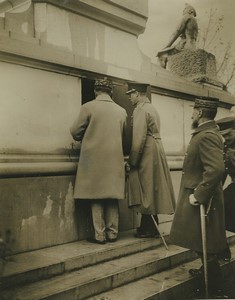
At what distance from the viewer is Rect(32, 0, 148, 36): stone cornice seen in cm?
514

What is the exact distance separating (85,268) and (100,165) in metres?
1.15

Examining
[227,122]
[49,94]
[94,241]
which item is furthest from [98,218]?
[227,122]

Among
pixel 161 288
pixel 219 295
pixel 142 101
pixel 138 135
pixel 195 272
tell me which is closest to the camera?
pixel 219 295

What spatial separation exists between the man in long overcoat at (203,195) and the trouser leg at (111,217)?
2.94 feet

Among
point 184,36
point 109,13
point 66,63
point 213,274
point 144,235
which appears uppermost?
point 184,36

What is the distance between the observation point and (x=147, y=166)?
16.3 feet

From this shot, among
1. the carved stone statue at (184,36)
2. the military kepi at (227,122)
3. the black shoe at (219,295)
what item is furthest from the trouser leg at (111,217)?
the carved stone statue at (184,36)

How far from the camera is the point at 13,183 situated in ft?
13.4

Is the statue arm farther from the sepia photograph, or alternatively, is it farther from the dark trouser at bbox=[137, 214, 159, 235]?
the dark trouser at bbox=[137, 214, 159, 235]

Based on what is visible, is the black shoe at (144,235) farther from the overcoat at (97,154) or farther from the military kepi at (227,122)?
the military kepi at (227,122)

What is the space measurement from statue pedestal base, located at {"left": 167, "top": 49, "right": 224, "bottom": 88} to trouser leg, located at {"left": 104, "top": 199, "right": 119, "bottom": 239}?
3.91 metres

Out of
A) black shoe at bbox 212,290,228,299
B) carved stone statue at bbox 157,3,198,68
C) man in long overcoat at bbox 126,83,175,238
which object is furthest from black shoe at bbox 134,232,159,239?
carved stone statue at bbox 157,3,198,68

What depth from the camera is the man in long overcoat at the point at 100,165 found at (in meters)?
4.54

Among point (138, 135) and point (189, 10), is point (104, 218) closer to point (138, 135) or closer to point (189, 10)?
point (138, 135)
